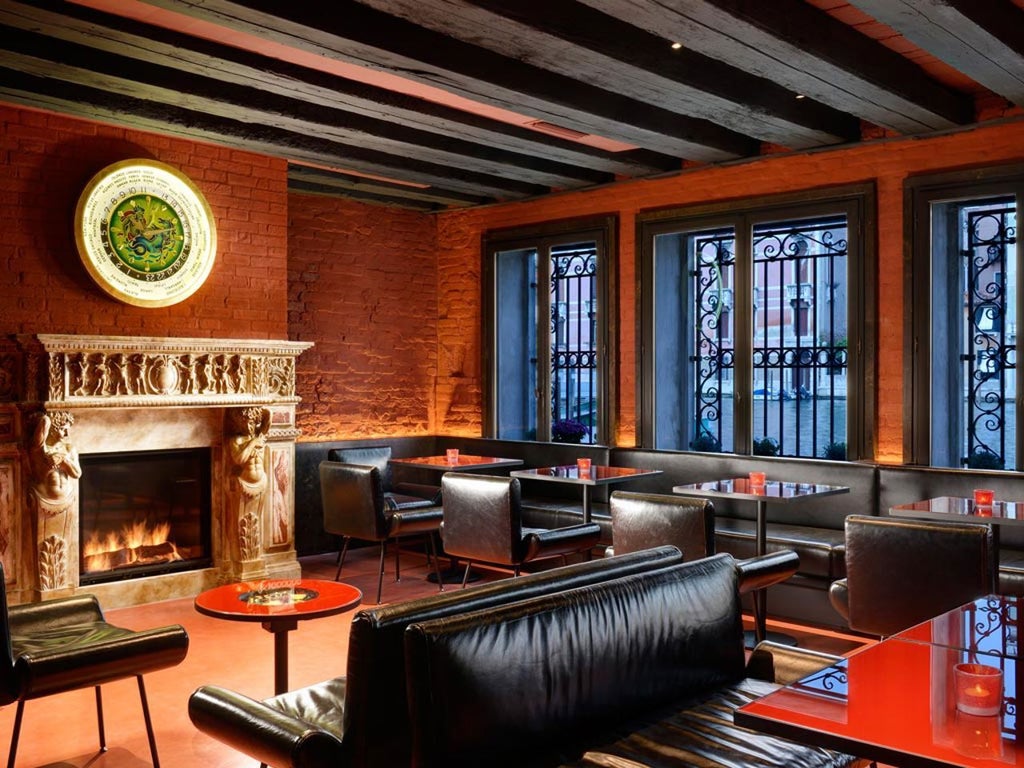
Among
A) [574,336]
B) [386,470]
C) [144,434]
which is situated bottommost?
[386,470]

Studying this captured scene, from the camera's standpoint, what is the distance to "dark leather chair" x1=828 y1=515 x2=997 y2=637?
3824 millimetres

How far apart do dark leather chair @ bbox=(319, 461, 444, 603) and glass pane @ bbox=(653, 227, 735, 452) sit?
2019 millimetres

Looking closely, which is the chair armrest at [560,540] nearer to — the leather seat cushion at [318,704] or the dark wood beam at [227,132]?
the leather seat cushion at [318,704]

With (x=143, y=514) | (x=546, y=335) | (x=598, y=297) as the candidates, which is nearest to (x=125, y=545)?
(x=143, y=514)

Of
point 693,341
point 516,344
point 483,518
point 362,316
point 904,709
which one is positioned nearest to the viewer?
point 904,709

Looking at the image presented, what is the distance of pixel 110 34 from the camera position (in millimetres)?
4406

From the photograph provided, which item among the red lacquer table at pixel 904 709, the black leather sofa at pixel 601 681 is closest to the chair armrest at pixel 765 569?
the black leather sofa at pixel 601 681

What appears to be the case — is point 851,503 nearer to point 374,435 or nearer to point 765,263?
point 765,263

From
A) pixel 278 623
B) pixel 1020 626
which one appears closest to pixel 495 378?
pixel 278 623

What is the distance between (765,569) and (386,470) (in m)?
4.17

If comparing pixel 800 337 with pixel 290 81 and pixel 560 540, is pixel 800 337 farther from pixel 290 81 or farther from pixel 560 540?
pixel 290 81

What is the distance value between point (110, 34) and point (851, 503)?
4.93 meters

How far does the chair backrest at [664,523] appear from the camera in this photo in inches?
179

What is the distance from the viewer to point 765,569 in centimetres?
441
